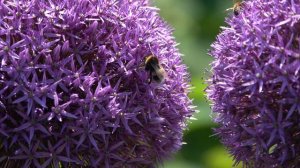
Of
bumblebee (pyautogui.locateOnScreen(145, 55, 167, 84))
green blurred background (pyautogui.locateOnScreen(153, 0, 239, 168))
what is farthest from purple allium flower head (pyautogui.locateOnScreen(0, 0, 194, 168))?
green blurred background (pyautogui.locateOnScreen(153, 0, 239, 168))

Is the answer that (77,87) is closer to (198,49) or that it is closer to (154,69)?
(154,69)

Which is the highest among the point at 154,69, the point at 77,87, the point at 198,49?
the point at 198,49

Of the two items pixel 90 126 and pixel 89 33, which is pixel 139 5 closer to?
pixel 89 33

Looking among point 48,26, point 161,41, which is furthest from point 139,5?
point 48,26

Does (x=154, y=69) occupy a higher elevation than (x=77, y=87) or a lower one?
higher

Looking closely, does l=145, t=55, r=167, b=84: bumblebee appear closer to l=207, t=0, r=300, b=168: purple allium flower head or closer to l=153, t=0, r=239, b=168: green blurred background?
l=207, t=0, r=300, b=168: purple allium flower head

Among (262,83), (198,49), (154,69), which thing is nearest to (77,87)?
(154,69)
